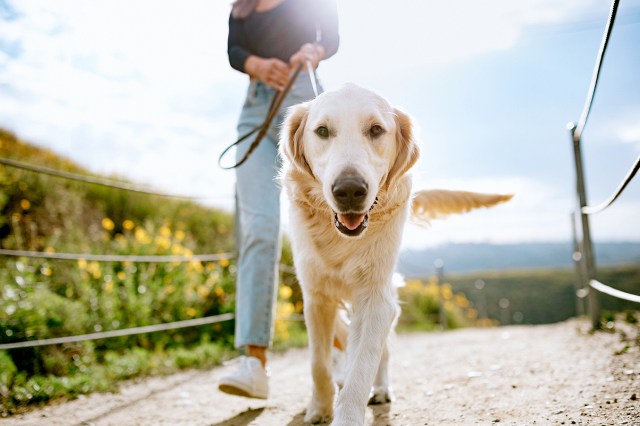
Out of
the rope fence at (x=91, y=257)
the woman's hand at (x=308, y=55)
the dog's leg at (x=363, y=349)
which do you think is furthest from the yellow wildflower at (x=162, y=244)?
the dog's leg at (x=363, y=349)

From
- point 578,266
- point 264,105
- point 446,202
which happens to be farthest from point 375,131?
point 578,266

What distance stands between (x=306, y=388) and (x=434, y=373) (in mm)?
852

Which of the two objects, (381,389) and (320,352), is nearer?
(320,352)

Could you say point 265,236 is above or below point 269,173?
below

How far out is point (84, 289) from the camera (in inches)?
167

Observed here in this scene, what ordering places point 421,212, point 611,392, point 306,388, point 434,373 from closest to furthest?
point 611,392 < point 421,212 < point 306,388 < point 434,373

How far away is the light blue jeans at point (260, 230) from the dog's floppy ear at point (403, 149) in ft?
2.51

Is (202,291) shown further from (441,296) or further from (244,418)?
(441,296)

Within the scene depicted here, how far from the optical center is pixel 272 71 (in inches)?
108

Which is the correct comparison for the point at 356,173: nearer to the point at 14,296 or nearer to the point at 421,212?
the point at 421,212

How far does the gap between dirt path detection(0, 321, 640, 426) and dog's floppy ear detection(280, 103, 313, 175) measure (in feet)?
3.68

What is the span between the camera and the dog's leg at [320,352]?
2.26 meters

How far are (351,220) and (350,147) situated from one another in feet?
0.85

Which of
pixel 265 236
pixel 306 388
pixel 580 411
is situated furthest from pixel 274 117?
pixel 580 411
